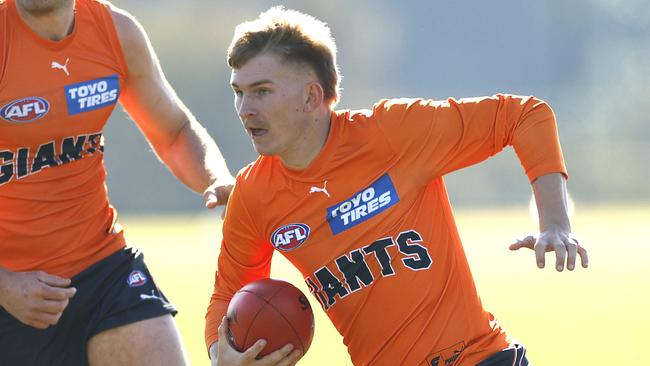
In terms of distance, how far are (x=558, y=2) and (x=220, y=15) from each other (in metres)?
11.0

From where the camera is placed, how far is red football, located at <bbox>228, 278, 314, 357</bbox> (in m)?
4.79

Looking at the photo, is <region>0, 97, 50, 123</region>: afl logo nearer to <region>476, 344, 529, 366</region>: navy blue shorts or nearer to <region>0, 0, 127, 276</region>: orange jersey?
<region>0, 0, 127, 276</region>: orange jersey

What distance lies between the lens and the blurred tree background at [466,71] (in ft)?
101

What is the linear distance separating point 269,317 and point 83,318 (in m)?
0.98

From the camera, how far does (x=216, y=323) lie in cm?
510

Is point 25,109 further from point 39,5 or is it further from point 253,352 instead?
point 253,352

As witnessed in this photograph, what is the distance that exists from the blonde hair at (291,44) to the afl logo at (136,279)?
113 cm

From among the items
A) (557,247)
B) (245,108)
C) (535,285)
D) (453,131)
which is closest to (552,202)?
(557,247)

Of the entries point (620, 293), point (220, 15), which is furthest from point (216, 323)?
point (220, 15)

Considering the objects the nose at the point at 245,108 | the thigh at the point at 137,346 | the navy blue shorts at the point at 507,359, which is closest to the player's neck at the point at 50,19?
the nose at the point at 245,108

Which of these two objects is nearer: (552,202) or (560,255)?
(560,255)

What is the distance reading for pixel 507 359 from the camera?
468cm

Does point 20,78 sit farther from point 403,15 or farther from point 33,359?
point 403,15

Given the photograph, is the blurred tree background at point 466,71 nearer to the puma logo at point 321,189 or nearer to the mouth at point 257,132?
the puma logo at point 321,189
